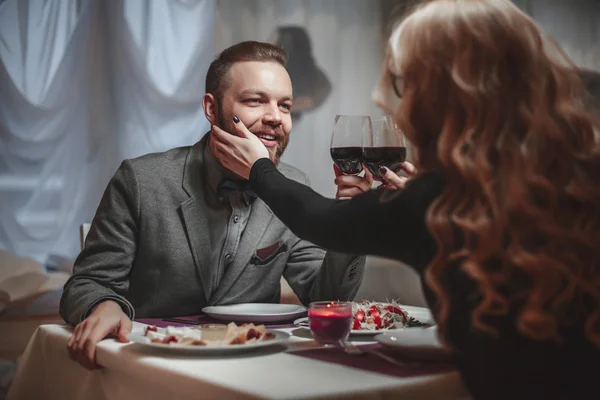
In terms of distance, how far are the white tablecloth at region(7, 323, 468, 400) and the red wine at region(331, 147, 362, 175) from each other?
0.39 metres

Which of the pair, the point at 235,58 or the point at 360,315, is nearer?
the point at 360,315

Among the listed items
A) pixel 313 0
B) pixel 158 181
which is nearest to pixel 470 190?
pixel 158 181

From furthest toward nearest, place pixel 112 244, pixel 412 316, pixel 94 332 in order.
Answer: pixel 112 244
pixel 412 316
pixel 94 332

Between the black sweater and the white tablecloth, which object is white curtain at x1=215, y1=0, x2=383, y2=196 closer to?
the white tablecloth

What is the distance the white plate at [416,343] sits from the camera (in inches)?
48.8

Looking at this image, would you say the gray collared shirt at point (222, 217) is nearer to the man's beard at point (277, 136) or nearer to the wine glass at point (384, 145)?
the man's beard at point (277, 136)

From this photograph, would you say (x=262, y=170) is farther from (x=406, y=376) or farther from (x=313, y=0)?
(x=313, y=0)

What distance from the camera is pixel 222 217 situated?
85.0 inches

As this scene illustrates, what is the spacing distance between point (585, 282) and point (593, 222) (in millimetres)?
85

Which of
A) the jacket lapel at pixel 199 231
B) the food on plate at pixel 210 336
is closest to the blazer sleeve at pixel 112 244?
the jacket lapel at pixel 199 231

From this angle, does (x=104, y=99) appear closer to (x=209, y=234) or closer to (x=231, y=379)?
(x=209, y=234)

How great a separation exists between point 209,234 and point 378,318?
0.69 meters

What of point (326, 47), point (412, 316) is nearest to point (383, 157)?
point (412, 316)

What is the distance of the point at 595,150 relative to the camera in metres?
1.04
